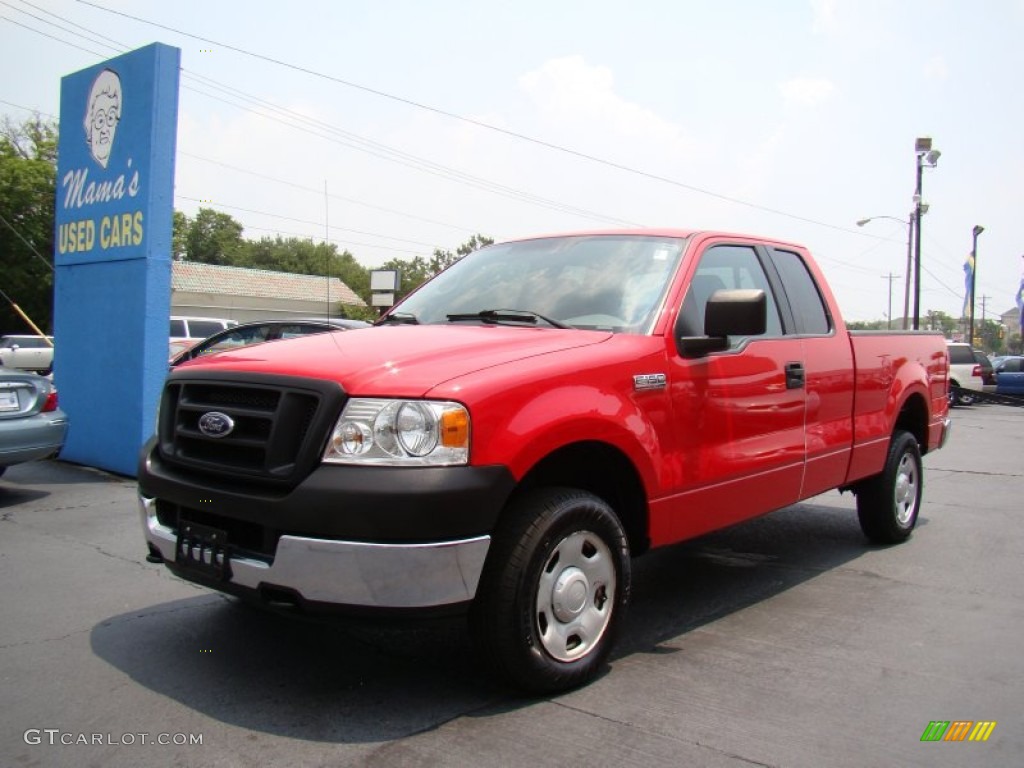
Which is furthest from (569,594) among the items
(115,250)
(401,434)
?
(115,250)

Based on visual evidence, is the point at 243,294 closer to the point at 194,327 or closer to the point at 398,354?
the point at 194,327

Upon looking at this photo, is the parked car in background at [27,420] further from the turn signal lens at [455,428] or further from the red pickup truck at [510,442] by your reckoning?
the turn signal lens at [455,428]

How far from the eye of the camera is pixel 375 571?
2975 millimetres

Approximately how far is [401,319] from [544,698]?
6.90 feet

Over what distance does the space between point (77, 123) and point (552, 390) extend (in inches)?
311

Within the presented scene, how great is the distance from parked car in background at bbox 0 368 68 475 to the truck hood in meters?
4.36

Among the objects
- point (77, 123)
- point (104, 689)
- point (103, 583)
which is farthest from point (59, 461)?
point (104, 689)

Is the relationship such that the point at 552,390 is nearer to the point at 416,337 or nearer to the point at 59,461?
the point at 416,337

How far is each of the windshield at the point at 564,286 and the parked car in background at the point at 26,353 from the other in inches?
1140

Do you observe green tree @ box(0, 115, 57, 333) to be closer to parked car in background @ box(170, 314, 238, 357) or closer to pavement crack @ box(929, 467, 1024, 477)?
parked car in background @ box(170, 314, 238, 357)

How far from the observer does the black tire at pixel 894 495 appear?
20.0 feet

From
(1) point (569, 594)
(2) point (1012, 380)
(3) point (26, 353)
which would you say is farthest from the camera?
(3) point (26, 353)

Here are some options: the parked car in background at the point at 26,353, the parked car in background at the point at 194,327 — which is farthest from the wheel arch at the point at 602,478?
the parked car in background at the point at 26,353

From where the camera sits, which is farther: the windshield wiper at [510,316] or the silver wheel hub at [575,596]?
the windshield wiper at [510,316]
